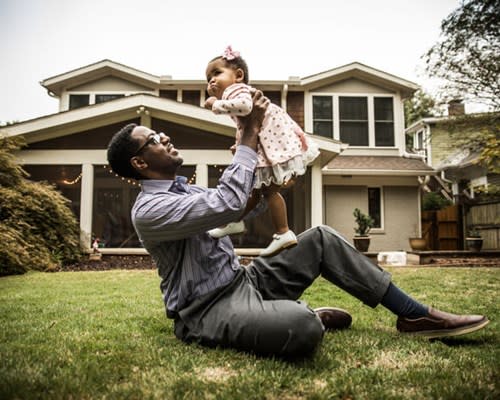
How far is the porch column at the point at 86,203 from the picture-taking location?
382 inches

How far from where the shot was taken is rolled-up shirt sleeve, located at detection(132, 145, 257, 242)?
1.92m

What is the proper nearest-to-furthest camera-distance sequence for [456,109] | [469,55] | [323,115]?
[469,55] → [456,109] → [323,115]

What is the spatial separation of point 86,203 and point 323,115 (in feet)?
26.0

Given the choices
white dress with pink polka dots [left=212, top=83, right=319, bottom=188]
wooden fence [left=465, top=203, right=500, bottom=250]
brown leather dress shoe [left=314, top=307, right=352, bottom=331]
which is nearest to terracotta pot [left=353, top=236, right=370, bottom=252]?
wooden fence [left=465, top=203, right=500, bottom=250]

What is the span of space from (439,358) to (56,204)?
8503mm

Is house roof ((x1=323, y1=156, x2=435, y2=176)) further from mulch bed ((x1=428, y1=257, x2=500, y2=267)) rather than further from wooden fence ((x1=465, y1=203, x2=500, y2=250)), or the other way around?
mulch bed ((x1=428, y1=257, x2=500, y2=267))

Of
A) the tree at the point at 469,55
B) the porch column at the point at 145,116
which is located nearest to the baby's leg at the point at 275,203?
the porch column at the point at 145,116

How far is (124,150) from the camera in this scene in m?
2.21

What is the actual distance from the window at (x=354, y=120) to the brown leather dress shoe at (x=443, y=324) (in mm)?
11685

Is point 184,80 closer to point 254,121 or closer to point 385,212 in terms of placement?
point 385,212

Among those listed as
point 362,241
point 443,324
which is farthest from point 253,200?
point 362,241

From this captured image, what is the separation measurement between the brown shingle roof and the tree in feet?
7.05

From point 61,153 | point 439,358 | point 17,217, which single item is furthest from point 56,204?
point 439,358

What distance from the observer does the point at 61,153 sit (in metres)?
10.1
